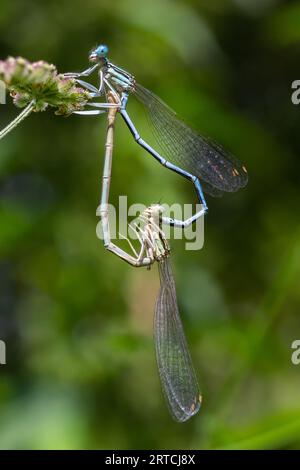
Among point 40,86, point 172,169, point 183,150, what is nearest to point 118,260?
point 183,150

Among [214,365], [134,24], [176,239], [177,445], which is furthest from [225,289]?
[134,24]

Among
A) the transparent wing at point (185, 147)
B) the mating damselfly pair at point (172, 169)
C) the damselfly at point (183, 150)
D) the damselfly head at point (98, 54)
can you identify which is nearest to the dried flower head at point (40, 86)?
the mating damselfly pair at point (172, 169)

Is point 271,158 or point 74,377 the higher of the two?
point 271,158

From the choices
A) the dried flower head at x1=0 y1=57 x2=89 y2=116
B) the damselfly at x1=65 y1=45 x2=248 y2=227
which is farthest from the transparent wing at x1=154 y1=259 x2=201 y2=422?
the dried flower head at x1=0 y1=57 x2=89 y2=116

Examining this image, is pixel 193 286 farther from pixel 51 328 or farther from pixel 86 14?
pixel 86 14

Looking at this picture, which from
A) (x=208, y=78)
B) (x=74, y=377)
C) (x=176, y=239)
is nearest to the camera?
(x=74, y=377)

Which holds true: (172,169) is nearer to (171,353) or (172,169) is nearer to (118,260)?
(171,353)
